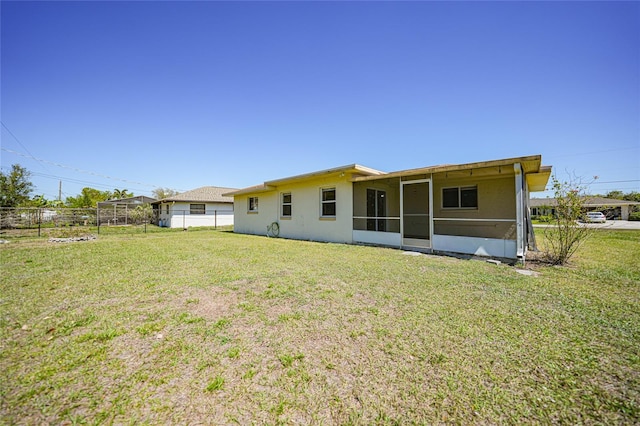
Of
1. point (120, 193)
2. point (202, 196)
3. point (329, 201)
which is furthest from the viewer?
point (120, 193)

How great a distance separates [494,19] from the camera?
721 cm

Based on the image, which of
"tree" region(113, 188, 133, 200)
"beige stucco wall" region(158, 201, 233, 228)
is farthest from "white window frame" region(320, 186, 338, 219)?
"tree" region(113, 188, 133, 200)

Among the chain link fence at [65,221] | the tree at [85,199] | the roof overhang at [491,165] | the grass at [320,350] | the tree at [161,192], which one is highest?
the tree at [161,192]

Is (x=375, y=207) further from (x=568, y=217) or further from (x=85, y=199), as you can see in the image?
(x=85, y=199)

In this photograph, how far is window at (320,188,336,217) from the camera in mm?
10703

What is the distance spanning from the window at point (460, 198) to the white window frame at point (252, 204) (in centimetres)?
1037

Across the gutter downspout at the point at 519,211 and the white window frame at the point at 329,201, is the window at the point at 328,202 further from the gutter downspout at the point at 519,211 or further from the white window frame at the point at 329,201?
the gutter downspout at the point at 519,211

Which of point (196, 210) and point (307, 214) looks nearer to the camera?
point (307, 214)

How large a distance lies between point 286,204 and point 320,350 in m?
11.0

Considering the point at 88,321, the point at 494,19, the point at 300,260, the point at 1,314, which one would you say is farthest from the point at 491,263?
the point at 1,314

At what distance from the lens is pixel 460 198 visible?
9883 mm

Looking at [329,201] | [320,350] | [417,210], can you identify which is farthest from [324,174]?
[320,350]

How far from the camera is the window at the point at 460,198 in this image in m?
9.56

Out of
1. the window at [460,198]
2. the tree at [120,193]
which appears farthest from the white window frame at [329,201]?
the tree at [120,193]
